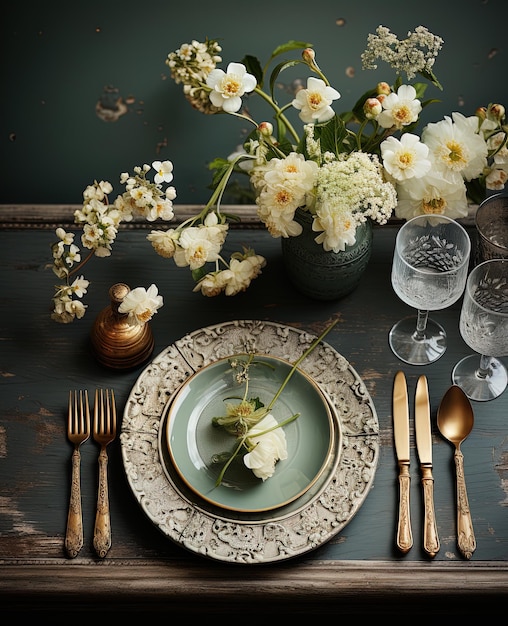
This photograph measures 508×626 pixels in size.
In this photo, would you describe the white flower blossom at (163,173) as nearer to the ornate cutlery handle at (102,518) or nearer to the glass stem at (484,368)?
the ornate cutlery handle at (102,518)

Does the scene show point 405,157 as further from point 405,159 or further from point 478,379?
point 478,379

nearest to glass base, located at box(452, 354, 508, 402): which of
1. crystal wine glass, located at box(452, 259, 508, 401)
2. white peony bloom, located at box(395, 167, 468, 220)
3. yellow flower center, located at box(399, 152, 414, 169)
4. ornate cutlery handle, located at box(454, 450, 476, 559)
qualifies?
crystal wine glass, located at box(452, 259, 508, 401)

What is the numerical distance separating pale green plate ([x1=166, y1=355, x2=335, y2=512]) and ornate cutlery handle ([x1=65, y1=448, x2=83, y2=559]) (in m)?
0.15

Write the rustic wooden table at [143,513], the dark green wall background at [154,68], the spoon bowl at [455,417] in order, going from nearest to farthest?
the rustic wooden table at [143,513], the spoon bowl at [455,417], the dark green wall background at [154,68]

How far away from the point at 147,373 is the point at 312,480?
1.03 ft

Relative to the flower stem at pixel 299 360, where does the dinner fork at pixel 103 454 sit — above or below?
below

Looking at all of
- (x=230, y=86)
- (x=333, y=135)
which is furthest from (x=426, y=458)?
(x=230, y=86)

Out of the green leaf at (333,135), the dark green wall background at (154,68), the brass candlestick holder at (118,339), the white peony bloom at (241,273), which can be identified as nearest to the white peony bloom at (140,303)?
the brass candlestick holder at (118,339)

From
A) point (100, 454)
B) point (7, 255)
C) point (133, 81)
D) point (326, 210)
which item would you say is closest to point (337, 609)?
point (100, 454)

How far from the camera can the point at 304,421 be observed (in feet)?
3.76

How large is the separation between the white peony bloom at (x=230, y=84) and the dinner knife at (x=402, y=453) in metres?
0.51

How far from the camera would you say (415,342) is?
125 cm

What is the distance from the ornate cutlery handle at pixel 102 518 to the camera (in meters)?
1.04

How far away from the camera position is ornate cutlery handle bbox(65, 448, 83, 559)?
1.04 metres
